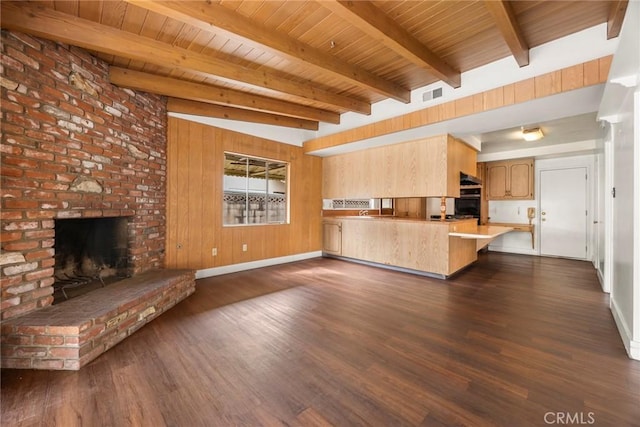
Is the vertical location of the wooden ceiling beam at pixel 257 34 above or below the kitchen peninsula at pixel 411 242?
above

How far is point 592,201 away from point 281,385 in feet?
24.1

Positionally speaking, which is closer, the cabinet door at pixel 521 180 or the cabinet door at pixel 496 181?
the cabinet door at pixel 521 180

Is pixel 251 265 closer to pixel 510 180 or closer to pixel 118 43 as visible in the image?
pixel 118 43

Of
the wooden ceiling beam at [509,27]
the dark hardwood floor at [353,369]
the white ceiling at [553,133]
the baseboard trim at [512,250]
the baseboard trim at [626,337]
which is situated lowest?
the dark hardwood floor at [353,369]

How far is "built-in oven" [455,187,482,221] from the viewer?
6.74 metres

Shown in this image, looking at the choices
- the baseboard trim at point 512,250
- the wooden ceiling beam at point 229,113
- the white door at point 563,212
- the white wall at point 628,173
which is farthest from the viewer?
the baseboard trim at point 512,250

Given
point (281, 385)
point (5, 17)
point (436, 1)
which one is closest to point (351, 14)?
point (436, 1)

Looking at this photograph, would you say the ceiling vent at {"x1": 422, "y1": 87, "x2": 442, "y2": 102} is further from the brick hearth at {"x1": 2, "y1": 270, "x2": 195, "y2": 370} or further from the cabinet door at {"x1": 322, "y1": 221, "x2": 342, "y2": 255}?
the brick hearth at {"x1": 2, "y1": 270, "x2": 195, "y2": 370}

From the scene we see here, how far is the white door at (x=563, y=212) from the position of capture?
564 centimetres

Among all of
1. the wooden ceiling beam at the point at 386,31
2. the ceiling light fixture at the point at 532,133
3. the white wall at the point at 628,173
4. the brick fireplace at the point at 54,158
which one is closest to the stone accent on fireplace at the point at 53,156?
the brick fireplace at the point at 54,158

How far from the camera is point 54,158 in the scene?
2258mm

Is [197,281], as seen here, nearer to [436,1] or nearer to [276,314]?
[276,314]

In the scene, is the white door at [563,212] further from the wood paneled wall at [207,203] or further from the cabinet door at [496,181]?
the wood paneled wall at [207,203]

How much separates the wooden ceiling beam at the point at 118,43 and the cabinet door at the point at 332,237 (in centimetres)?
326
